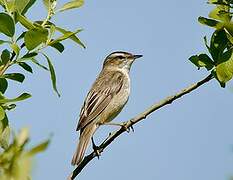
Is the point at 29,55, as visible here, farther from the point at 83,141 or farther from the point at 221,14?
the point at 83,141

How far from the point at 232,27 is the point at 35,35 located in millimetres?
1249

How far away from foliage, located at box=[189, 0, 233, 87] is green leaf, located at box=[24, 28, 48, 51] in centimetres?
114

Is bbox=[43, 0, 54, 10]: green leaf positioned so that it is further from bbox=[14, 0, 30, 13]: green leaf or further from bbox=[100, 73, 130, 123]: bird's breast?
bbox=[100, 73, 130, 123]: bird's breast

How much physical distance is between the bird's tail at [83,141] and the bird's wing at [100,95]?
4.1 inches

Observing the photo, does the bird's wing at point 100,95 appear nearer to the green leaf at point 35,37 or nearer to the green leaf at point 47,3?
the green leaf at point 47,3

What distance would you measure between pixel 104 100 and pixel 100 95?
0.28 meters

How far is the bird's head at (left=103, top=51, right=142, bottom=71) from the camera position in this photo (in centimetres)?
1168

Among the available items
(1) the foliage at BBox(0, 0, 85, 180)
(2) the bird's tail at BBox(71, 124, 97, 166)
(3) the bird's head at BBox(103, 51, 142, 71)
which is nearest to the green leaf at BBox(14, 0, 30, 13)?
(1) the foliage at BBox(0, 0, 85, 180)

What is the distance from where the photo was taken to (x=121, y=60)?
1188 centimetres

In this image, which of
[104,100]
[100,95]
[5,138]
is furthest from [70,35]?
[100,95]

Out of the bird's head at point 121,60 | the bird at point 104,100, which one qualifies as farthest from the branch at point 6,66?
the bird's head at point 121,60

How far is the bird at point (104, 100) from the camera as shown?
8354mm

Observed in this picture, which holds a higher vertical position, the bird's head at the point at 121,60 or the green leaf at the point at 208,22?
the green leaf at the point at 208,22

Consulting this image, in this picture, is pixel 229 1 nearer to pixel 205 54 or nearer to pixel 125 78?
pixel 205 54
